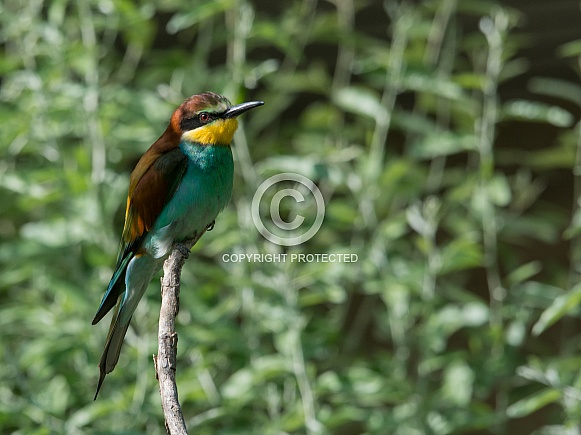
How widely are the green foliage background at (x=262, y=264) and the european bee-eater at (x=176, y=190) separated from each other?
18.1 inches

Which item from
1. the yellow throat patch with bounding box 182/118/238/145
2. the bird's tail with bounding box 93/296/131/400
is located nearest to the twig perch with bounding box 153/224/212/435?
the bird's tail with bounding box 93/296/131/400

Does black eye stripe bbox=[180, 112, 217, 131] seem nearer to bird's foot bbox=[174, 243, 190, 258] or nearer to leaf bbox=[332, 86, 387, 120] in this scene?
bird's foot bbox=[174, 243, 190, 258]

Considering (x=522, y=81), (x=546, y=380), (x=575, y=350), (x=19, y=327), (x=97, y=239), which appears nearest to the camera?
(x=546, y=380)

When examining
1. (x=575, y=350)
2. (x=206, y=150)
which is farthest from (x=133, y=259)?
(x=575, y=350)

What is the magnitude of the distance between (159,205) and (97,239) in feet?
2.31

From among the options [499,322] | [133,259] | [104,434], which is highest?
[133,259]

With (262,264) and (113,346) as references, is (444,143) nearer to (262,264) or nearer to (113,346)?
(262,264)

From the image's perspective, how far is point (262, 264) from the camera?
2.71 m

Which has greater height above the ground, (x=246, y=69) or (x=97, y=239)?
(x=246, y=69)

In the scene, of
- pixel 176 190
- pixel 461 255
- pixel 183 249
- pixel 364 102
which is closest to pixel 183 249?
pixel 183 249

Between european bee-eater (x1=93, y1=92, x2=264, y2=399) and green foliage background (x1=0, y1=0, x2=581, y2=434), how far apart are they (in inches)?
18.1

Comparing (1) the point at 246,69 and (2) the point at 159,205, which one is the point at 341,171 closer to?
(1) the point at 246,69

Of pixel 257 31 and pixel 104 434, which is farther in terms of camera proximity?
pixel 257 31

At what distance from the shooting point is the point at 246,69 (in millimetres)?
2832
